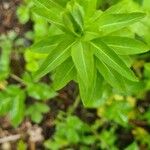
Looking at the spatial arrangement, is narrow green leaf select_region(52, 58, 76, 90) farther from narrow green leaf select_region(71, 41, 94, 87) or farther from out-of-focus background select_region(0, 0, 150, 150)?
out-of-focus background select_region(0, 0, 150, 150)

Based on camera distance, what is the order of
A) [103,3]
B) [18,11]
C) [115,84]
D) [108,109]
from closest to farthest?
[115,84] < [103,3] < [108,109] < [18,11]

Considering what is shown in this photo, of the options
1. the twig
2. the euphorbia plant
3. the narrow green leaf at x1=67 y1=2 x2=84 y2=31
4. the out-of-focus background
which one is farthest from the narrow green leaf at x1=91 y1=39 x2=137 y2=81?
the twig

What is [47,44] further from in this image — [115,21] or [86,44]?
[115,21]

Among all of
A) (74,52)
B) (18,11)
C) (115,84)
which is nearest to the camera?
(74,52)

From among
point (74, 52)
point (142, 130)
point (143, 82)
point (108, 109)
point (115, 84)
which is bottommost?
point (142, 130)

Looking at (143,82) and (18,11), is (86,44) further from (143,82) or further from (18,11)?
(18,11)

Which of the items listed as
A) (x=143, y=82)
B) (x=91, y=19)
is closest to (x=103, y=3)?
(x=143, y=82)

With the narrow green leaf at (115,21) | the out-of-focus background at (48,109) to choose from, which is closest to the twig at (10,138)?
the out-of-focus background at (48,109)

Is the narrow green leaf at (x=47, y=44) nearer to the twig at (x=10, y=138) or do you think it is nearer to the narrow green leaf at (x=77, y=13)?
the narrow green leaf at (x=77, y=13)
